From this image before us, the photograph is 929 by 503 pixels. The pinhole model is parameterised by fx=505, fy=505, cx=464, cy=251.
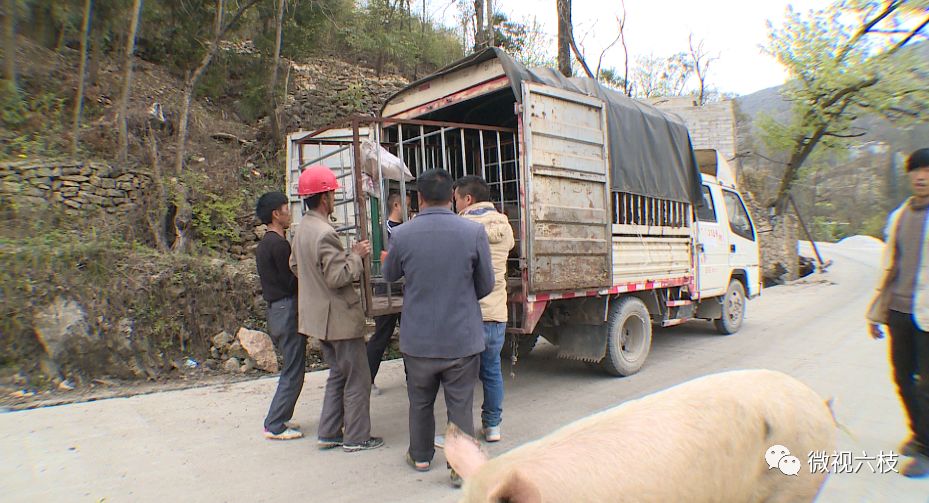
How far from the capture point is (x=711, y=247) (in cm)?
673

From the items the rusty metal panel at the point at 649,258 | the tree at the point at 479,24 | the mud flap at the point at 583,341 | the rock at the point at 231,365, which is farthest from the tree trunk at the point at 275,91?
the rusty metal panel at the point at 649,258

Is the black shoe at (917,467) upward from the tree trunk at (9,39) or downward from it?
downward

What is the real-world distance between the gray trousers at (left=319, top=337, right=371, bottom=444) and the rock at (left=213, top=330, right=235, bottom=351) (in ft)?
10.8

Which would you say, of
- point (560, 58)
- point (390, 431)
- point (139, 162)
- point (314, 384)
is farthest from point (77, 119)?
point (560, 58)

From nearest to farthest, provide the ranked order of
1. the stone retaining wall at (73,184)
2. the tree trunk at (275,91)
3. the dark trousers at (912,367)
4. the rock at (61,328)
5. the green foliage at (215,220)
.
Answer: the dark trousers at (912,367) → the rock at (61,328) → the stone retaining wall at (73,184) → the green foliage at (215,220) → the tree trunk at (275,91)

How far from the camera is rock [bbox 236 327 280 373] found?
599cm

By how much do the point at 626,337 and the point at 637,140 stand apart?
2129 mm

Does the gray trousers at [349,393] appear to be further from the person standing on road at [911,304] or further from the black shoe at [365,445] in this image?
→ the person standing on road at [911,304]

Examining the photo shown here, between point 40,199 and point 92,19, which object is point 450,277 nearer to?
point 40,199

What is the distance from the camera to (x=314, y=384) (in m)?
→ 5.22

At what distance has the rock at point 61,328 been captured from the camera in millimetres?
5164

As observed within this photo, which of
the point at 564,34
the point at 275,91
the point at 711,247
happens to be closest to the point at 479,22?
the point at 564,34

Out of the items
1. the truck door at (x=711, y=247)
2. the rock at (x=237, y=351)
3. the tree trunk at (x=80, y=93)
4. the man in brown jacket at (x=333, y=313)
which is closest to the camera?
the man in brown jacket at (x=333, y=313)

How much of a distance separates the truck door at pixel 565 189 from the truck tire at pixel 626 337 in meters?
0.53
